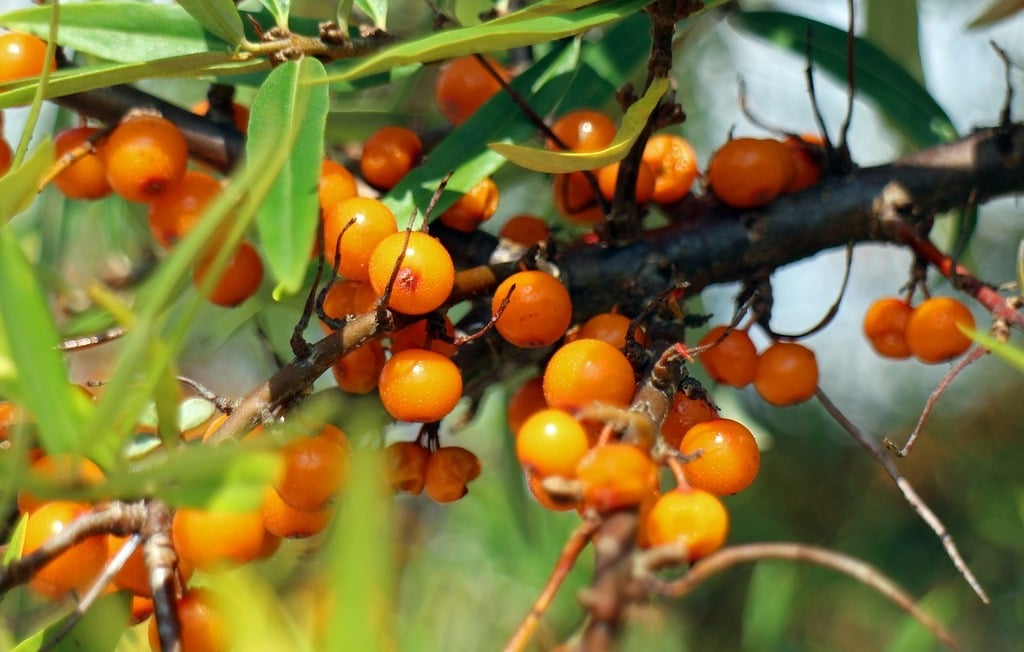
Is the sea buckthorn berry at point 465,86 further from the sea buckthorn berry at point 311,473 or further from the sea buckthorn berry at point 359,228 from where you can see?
the sea buckthorn berry at point 311,473

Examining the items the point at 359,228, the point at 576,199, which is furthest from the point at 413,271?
the point at 576,199

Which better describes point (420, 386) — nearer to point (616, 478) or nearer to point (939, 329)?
point (616, 478)

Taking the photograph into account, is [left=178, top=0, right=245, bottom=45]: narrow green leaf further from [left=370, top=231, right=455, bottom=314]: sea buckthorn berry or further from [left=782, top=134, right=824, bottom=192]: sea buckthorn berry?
[left=782, top=134, right=824, bottom=192]: sea buckthorn berry

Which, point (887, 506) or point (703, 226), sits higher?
point (703, 226)

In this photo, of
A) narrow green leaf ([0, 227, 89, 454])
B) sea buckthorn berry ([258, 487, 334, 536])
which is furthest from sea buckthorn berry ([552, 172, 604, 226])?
narrow green leaf ([0, 227, 89, 454])

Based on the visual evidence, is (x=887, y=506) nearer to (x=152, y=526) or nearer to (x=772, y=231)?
(x=772, y=231)

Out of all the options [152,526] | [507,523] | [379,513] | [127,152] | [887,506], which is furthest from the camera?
[887,506]

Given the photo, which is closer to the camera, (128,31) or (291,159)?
(291,159)

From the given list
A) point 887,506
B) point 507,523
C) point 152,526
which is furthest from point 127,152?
point 887,506
